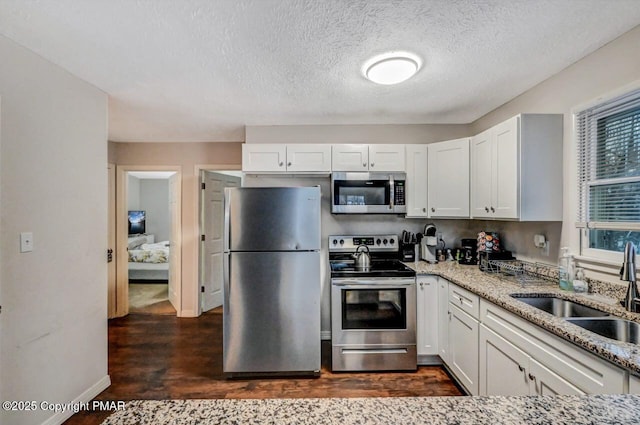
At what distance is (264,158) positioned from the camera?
2922mm

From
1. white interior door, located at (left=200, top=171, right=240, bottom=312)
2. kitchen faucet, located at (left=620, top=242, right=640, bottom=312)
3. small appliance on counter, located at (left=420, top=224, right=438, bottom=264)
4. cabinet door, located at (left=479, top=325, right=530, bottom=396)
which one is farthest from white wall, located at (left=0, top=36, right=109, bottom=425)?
kitchen faucet, located at (left=620, top=242, right=640, bottom=312)

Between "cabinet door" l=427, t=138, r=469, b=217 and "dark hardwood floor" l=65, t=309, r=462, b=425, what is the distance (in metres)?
1.51

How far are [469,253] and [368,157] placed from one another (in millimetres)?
1405

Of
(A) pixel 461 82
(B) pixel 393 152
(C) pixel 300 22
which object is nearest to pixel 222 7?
(C) pixel 300 22

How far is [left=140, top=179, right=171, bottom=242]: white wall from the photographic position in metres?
7.67

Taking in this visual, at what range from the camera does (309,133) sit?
3.17 meters

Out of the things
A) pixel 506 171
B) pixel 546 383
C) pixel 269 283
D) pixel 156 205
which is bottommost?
pixel 546 383

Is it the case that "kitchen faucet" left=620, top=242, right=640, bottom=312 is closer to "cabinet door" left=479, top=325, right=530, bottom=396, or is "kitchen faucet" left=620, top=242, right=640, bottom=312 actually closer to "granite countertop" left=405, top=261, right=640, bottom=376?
"granite countertop" left=405, top=261, right=640, bottom=376

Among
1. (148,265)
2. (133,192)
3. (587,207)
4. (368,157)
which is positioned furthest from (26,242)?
(133,192)

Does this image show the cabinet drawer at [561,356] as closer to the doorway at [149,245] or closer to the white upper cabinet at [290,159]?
the white upper cabinet at [290,159]

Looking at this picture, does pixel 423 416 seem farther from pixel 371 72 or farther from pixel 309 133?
pixel 309 133

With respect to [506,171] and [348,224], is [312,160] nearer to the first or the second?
[348,224]

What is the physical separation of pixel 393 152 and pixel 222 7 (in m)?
2.00

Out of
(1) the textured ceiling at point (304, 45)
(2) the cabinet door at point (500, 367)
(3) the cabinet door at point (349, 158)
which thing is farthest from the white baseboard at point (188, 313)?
(2) the cabinet door at point (500, 367)
